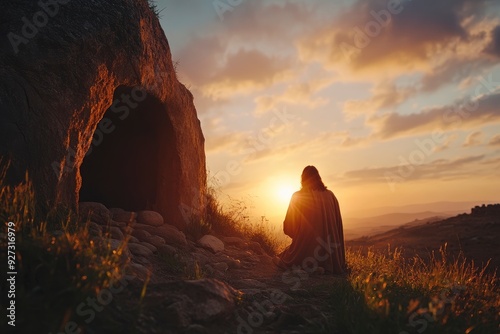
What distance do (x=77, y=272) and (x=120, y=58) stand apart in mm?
4220

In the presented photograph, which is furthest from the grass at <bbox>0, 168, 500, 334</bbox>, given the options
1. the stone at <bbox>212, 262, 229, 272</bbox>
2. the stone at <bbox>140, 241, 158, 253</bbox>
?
the stone at <bbox>212, 262, 229, 272</bbox>

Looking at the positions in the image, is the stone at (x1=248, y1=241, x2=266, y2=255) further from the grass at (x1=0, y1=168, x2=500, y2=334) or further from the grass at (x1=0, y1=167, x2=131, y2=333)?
the grass at (x1=0, y1=167, x2=131, y2=333)

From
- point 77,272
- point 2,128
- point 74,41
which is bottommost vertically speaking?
point 77,272

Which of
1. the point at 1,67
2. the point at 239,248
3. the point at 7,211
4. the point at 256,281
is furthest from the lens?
the point at 239,248

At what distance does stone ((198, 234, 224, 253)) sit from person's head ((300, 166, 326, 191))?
2.05 metres

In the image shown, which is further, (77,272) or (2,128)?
(2,128)

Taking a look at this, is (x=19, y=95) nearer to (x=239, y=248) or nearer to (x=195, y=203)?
(x=195, y=203)

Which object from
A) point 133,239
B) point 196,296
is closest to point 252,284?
point 133,239

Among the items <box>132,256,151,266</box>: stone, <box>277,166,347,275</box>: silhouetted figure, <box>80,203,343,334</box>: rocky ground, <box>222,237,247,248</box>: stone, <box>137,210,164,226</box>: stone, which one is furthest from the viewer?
<box>222,237,247,248</box>: stone

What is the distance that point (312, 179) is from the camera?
8.51m

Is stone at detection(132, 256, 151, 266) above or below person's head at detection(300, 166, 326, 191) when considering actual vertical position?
below

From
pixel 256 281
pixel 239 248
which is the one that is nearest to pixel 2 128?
Result: pixel 256 281

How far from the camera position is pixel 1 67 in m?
5.09

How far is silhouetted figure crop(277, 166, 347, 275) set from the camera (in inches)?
322
